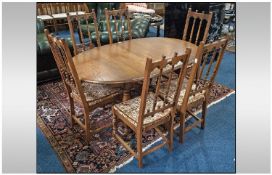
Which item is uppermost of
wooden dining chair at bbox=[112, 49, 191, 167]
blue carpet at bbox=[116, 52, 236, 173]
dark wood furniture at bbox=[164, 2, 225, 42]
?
dark wood furniture at bbox=[164, 2, 225, 42]

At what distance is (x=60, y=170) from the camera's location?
79.0 inches

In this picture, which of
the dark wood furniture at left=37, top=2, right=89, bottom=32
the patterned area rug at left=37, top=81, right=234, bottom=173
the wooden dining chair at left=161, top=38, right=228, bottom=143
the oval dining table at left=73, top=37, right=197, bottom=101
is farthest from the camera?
the dark wood furniture at left=37, top=2, right=89, bottom=32

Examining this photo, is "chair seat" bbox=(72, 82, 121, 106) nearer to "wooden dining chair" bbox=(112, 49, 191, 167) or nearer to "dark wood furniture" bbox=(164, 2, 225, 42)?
"wooden dining chair" bbox=(112, 49, 191, 167)

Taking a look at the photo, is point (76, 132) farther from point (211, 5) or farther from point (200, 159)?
point (211, 5)

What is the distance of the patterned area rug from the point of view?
205 cm

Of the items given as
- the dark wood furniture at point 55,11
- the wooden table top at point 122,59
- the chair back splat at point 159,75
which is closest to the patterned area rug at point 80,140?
the chair back splat at point 159,75

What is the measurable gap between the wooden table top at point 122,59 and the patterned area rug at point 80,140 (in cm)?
69

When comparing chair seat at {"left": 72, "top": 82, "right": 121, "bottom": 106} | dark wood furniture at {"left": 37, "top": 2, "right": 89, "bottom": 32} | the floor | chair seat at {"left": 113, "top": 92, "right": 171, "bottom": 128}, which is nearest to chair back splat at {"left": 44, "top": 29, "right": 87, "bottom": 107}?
chair seat at {"left": 72, "top": 82, "right": 121, "bottom": 106}

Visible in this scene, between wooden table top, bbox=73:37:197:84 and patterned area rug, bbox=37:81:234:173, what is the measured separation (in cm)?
69

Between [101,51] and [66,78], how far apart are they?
494 mm

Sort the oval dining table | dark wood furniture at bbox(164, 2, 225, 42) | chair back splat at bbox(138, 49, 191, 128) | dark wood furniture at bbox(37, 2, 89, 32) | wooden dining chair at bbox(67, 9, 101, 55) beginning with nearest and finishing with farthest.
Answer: chair back splat at bbox(138, 49, 191, 128), the oval dining table, wooden dining chair at bbox(67, 9, 101, 55), dark wood furniture at bbox(164, 2, 225, 42), dark wood furniture at bbox(37, 2, 89, 32)

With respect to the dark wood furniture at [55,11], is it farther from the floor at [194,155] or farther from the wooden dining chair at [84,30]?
the floor at [194,155]

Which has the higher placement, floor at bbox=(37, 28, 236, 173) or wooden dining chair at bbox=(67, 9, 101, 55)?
wooden dining chair at bbox=(67, 9, 101, 55)

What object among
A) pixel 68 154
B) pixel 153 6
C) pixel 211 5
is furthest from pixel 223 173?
pixel 153 6
